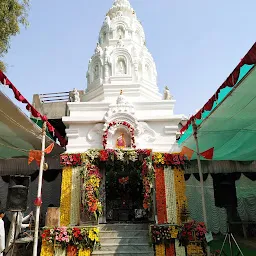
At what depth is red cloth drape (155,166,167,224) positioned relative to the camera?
8.96 m

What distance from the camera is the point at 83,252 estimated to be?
25.0 feet

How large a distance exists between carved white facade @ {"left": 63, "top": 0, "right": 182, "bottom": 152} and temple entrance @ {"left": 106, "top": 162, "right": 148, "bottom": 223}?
2.66 m

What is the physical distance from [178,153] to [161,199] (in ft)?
5.88

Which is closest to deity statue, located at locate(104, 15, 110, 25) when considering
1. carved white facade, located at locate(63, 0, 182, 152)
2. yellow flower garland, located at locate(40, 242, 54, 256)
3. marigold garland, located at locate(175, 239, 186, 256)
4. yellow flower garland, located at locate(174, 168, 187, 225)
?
carved white facade, located at locate(63, 0, 182, 152)

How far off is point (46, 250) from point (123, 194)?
5.72 meters

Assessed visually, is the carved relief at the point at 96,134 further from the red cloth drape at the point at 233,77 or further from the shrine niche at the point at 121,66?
the red cloth drape at the point at 233,77

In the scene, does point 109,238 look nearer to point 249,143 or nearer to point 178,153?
point 178,153

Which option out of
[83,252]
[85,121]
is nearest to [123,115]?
[85,121]

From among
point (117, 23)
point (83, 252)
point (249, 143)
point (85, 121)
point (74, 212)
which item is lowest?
point (83, 252)

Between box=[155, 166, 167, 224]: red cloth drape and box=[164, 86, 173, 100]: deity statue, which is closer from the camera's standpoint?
box=[155, 166, 167, 224]: red cloth drape

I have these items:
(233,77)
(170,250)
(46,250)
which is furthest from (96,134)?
(233,77)

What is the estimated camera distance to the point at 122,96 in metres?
11.0

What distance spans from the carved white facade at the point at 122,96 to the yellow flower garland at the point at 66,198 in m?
1.17

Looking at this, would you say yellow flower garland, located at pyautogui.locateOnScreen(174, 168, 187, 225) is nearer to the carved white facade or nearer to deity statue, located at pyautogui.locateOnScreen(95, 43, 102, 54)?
the carved white facade
